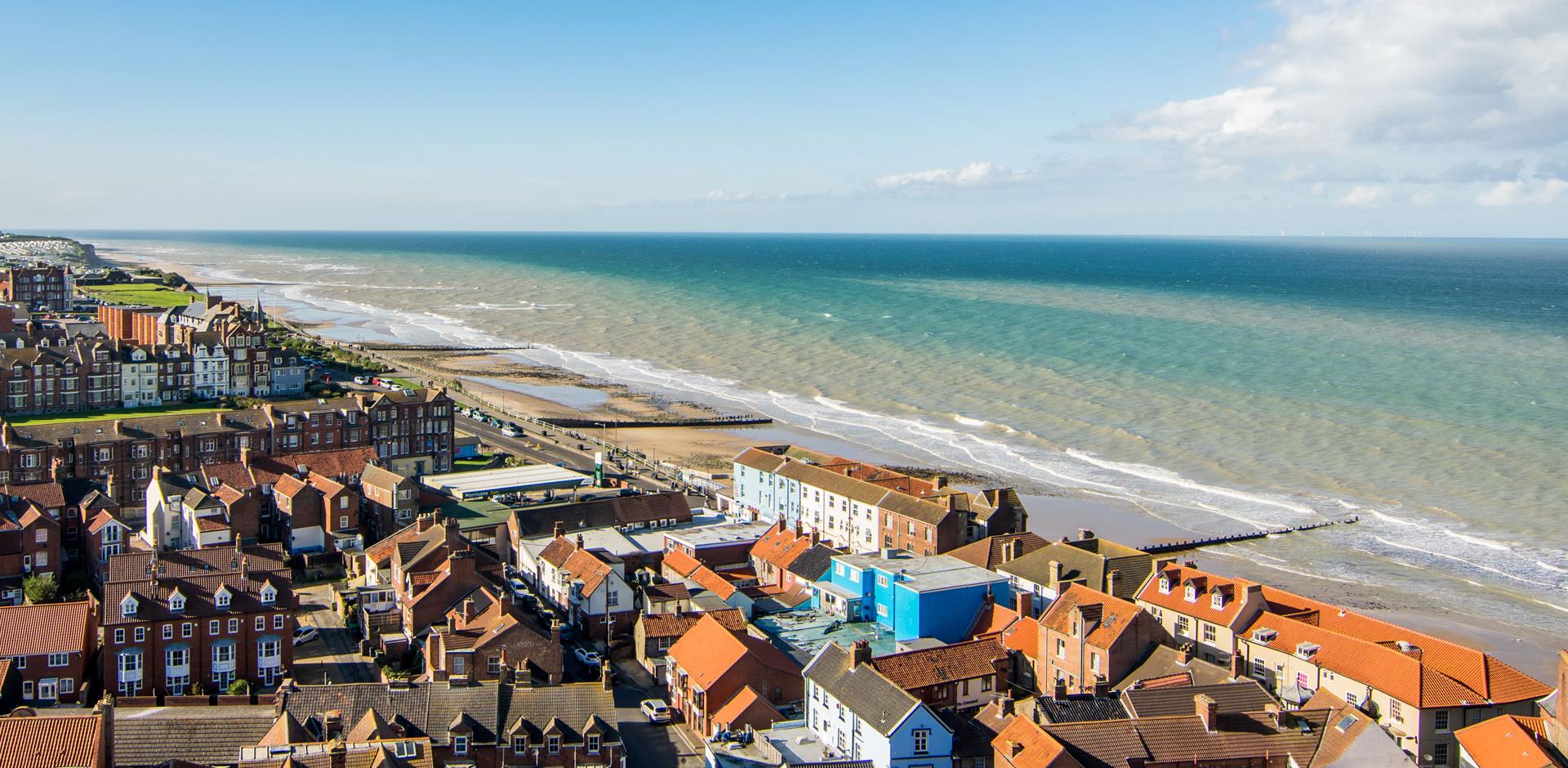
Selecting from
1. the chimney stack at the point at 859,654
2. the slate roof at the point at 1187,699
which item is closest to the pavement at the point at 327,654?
the chimney stack at the point at 859,654

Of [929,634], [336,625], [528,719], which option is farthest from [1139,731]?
[336,625]

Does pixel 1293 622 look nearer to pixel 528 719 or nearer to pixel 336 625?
pixel 528 719

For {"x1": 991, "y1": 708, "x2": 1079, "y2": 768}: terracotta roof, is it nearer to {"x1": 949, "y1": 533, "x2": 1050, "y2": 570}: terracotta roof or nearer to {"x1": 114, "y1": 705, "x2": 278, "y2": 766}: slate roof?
{"x1": 949, "y1": 533, "x2": 1050, "y2": 570}: terracotta roof

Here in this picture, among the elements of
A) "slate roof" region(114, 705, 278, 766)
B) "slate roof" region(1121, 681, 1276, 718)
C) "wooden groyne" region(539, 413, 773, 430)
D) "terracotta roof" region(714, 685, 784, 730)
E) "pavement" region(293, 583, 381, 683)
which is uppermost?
"slate roof" region(1121, 681, 1276, 718)

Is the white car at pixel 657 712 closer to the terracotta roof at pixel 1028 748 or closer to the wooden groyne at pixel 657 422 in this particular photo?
the terracotta roof at pixel 1028 748

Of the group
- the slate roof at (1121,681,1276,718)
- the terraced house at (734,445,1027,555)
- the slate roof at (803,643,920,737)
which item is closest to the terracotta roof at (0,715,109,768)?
the slate roof at (803,643,920,737)

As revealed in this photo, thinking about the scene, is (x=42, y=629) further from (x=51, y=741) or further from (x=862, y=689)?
(x=862, y=689)
